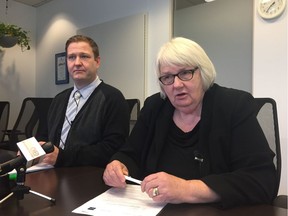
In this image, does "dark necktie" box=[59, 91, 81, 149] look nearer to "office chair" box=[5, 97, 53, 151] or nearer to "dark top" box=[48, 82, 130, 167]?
"dark top" box=[48, 82, 130, 167]

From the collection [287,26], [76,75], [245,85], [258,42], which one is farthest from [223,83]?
[76,75]

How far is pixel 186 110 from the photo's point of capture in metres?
1.17

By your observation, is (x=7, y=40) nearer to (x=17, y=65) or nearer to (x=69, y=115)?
(x=17, y=65)

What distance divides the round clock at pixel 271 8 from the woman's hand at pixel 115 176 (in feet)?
6.26

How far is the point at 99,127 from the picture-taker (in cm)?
159

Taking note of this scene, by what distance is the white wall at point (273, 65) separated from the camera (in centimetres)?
221

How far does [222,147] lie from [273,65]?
154 cm

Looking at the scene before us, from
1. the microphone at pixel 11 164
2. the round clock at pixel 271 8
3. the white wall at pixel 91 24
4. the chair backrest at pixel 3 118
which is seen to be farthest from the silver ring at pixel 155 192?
the chair backrest at pixel 3 118

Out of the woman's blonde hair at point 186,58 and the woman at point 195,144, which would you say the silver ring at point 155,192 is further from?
the woman's blonde hair at point 186,58

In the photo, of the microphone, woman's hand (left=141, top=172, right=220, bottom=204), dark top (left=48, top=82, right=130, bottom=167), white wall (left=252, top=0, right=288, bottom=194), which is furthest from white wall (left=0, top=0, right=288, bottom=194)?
the microphone

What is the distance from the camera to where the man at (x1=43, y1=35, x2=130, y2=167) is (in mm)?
1419

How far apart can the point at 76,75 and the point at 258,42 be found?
153 cm

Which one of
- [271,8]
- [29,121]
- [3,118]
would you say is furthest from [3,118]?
[271,8]

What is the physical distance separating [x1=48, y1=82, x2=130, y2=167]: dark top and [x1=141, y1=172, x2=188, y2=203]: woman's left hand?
26.3 inches
